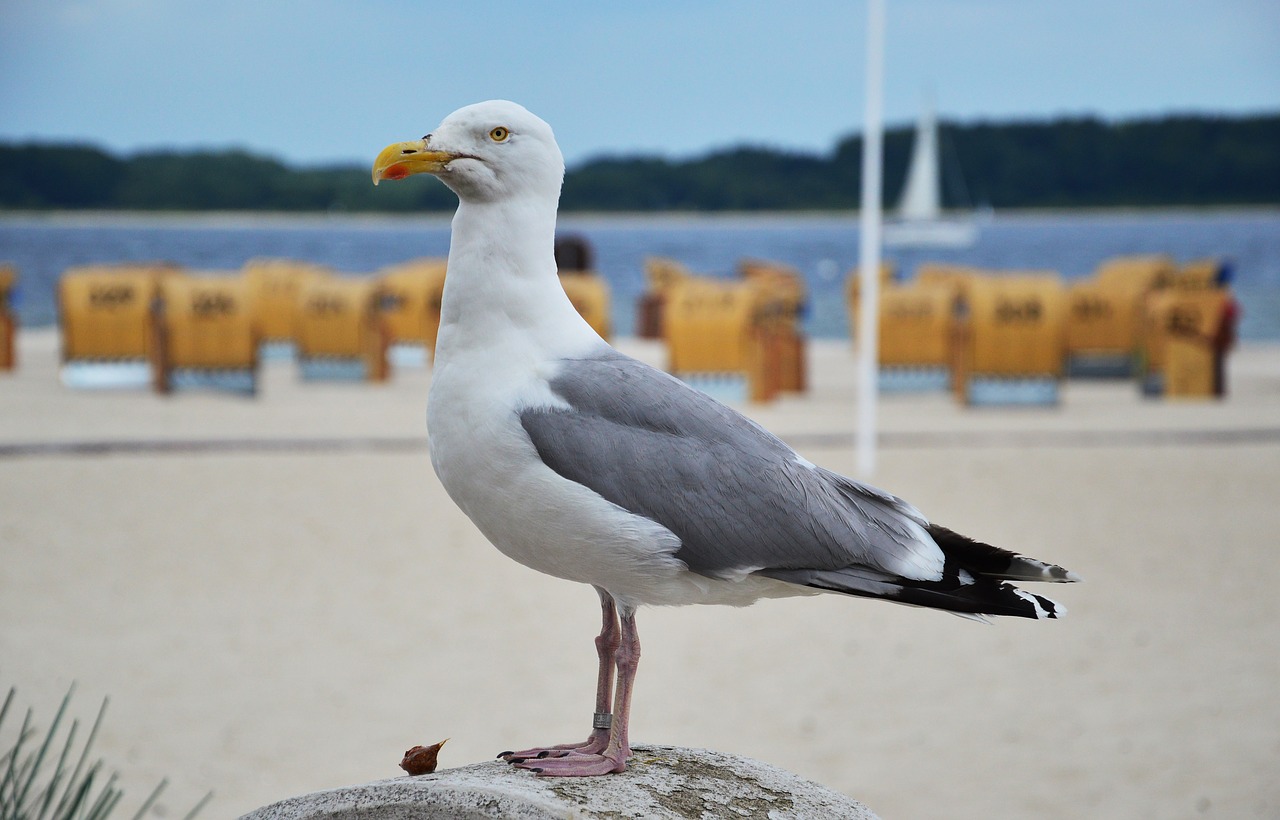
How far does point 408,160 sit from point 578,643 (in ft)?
19.2

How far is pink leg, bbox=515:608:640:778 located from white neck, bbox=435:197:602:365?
0.67 meters

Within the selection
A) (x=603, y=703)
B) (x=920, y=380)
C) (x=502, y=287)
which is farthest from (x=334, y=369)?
(x=502, y=287)

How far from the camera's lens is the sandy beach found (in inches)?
253

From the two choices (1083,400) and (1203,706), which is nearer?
(1203,706)

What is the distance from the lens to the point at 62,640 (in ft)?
25.8

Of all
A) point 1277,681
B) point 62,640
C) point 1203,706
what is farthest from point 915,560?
point 62,640

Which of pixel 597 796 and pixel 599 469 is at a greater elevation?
pixel 599 469

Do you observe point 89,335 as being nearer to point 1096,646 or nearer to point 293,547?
point 293,547

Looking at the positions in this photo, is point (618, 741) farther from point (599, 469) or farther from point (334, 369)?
point (334, 369)

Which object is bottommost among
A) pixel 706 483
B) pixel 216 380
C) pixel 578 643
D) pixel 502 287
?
pixel 578 643

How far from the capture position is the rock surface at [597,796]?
2.73 metres

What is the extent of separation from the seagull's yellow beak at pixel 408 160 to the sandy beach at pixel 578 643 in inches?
154

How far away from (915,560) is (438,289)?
62.9 feet

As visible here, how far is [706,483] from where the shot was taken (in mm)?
2861
